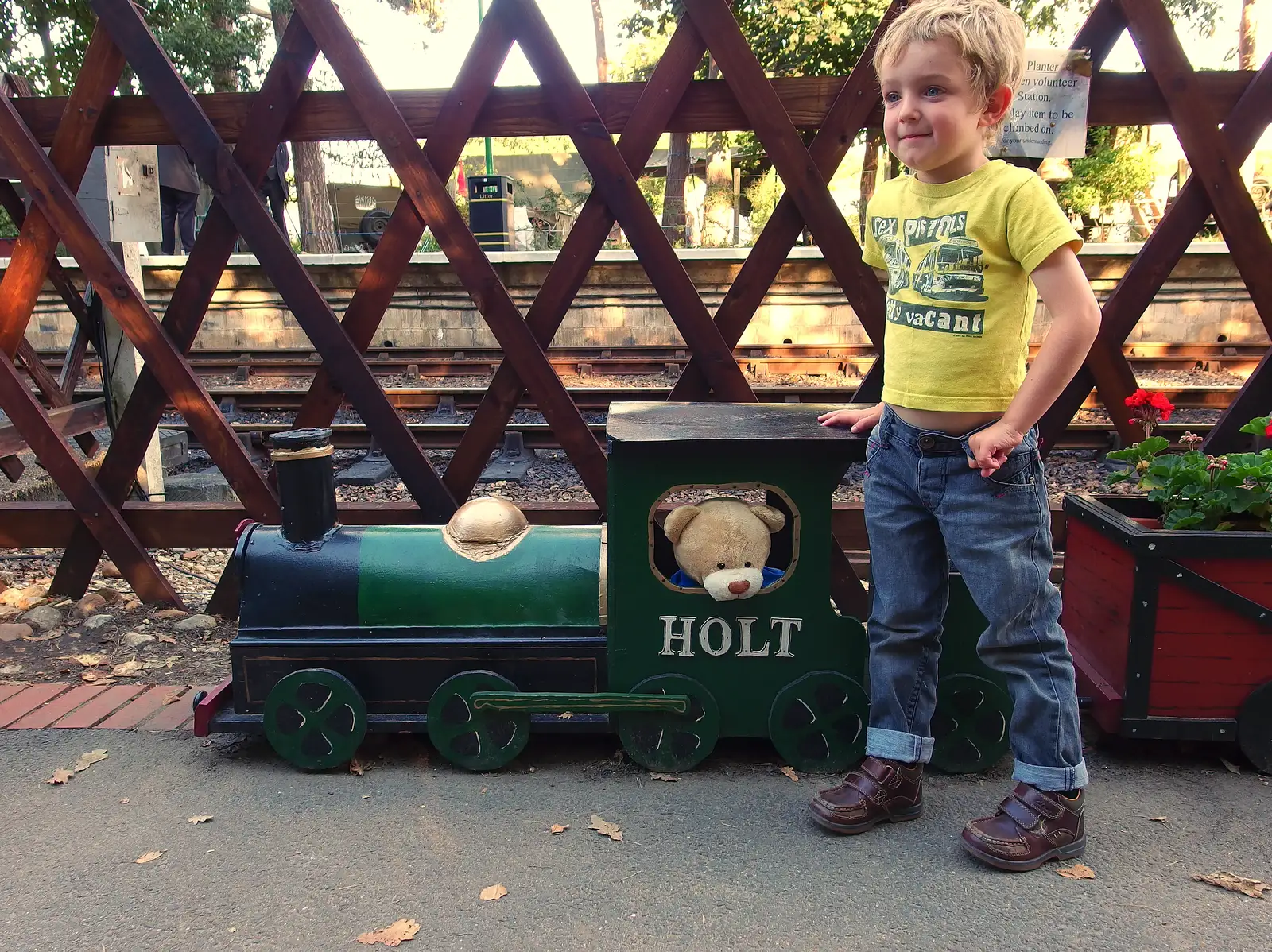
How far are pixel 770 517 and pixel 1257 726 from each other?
1.59 m

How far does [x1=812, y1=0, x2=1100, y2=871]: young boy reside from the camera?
2074mm

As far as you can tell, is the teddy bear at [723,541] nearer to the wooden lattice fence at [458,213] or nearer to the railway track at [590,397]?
the wooden lattice fence at [458,213]

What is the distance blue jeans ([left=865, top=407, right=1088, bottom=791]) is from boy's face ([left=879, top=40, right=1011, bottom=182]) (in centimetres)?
68

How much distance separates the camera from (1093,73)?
340 centimetres

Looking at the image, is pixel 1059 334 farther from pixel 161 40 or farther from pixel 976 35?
pixel 161 40

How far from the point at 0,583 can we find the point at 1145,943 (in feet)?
15.6

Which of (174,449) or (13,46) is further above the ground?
(13,46)

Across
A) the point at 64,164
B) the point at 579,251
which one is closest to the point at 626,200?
the point at 579,251

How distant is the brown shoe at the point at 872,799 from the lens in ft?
8.03

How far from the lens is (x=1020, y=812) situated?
233cm

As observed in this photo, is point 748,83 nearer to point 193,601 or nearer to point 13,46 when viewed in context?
point 193,601

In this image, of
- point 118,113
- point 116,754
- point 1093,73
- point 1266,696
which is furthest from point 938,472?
point 118,113

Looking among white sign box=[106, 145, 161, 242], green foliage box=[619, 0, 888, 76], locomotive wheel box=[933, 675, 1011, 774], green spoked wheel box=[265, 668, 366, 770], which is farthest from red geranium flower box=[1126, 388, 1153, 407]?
green foliage box=[619, 0, 888, 76]

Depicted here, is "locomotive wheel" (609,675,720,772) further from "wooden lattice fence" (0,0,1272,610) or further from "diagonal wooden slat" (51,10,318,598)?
"diagonal wooden slat" (51,10,318,598)
